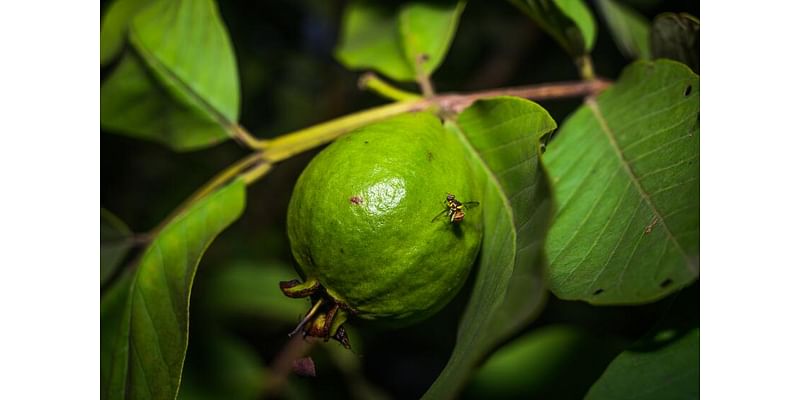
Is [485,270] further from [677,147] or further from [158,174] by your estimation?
[158,174]

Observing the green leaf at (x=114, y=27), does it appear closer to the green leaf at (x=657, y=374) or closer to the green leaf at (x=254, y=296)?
the green leaf at (x=254, y=296)

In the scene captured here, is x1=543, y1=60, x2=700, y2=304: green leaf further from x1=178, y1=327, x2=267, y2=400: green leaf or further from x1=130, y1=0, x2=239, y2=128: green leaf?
x1=178, y1=327, x2=267, y2=400: green leaf

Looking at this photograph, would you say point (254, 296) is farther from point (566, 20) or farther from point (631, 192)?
point (631, 192)

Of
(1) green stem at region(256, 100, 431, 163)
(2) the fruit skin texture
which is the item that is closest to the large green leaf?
(1) green stem at region(256, 100, 431, 163)

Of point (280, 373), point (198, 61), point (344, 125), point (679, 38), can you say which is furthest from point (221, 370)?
point (679, 38)

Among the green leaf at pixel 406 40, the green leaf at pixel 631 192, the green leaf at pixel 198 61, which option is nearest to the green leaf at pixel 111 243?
the green leaf at pixel 198 61

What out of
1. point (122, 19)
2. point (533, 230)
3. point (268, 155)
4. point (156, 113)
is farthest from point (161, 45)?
point (533, 230)
